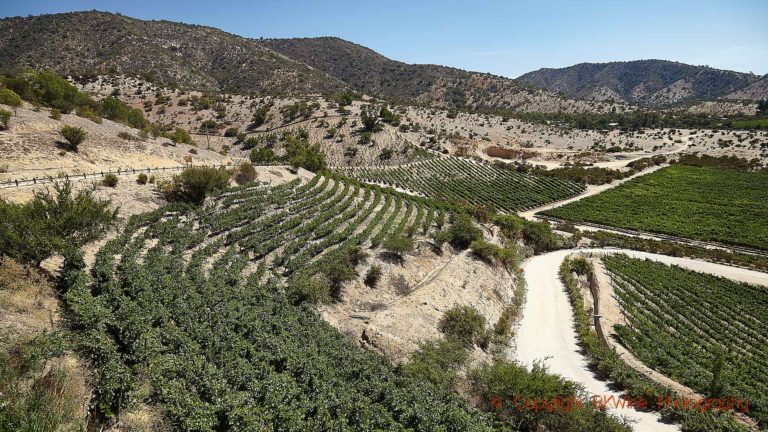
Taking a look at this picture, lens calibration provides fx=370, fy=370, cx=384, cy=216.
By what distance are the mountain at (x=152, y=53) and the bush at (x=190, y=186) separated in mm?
92424

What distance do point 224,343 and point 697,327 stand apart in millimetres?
39299

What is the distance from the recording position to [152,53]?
120312mm

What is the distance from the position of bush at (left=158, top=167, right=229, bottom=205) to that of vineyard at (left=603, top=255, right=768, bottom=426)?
39.6m

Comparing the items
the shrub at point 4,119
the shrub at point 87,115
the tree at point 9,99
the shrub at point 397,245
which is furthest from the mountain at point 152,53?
the shrub at point 397,245

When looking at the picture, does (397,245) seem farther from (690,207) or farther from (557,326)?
(690,207)

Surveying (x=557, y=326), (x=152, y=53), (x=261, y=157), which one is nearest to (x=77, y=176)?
(x=261, y=157)

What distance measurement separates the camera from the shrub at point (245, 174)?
4397 cm

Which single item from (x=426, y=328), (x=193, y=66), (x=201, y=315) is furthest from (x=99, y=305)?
(x=193, y=66)

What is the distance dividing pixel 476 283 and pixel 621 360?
13.1 metres

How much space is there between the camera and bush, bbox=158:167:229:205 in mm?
35438

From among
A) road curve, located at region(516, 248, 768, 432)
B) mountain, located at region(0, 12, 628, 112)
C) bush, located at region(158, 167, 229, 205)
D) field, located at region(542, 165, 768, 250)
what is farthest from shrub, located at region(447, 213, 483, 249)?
mountain, located at region(0, 12, 628, 112)

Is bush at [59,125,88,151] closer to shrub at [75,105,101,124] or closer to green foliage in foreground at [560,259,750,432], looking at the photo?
shrub at [75,105,101,124]

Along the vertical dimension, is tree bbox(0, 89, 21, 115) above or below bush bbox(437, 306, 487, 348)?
above

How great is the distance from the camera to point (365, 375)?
1808 cm
